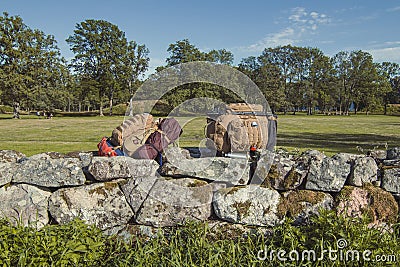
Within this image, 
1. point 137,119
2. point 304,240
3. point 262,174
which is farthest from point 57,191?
point 304,240

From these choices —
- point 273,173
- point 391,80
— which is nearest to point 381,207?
point 273,173

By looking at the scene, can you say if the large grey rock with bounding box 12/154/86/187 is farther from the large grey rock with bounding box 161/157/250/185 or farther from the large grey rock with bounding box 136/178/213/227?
the large grey rock with bounding box 161/157/250/185

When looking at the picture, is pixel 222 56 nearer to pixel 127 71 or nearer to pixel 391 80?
pixel 127 71

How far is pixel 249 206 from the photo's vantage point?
328 centimetres

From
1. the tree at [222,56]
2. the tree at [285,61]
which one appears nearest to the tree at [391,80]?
the tree at [285,61]

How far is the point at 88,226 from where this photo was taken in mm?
3289

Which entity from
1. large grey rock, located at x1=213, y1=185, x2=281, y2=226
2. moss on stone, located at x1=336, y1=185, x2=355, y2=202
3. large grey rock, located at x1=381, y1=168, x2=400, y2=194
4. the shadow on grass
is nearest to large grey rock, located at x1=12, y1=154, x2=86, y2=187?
large grey rock, located at x1=213, y1=185, x2=281, y2=226

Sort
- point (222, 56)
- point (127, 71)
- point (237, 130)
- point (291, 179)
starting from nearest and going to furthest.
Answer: point (291, 179) < point (237, 130) < point (222, 56) < point (127, 71)

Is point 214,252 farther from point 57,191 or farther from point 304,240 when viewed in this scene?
point 57,191

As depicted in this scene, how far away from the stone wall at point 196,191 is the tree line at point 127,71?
A: 21185 mm

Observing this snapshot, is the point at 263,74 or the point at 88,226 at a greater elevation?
the point at 263,74

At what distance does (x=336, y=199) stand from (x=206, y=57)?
104 feet

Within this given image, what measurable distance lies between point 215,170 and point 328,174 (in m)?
1.10

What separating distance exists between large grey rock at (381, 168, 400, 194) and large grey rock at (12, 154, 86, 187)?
2.98 metres
